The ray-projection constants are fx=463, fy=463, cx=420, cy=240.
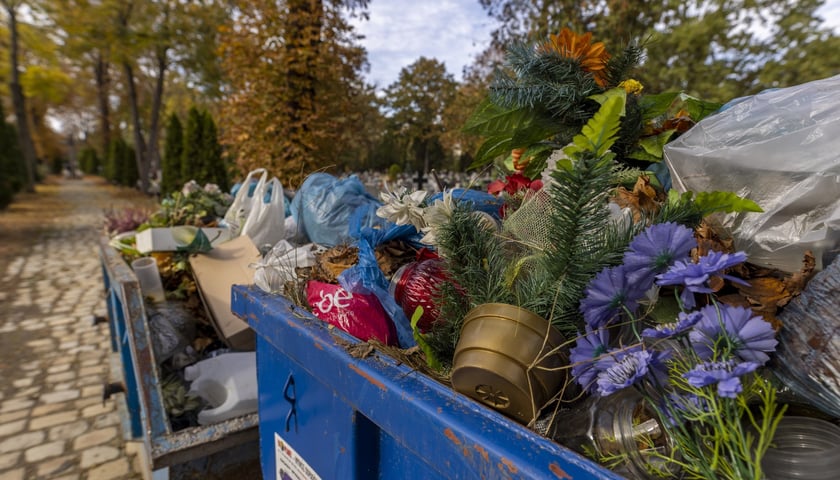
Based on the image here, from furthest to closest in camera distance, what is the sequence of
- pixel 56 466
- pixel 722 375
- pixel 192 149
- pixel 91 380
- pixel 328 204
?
pixel 192 149 < pixel 91 380 < pixel 56 466 < pixel 328 204 < pixel 722 375

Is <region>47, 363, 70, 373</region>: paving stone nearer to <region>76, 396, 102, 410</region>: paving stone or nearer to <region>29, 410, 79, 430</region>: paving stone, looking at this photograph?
<region>76, 396, 102, 410</region>: paving stone

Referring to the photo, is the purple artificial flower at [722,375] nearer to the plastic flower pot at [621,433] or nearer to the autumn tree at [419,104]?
the plastic flower pot at [621,433]

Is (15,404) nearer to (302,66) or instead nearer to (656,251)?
(302,66)

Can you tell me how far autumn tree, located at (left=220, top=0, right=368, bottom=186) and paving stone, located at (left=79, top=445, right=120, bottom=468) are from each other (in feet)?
11.2

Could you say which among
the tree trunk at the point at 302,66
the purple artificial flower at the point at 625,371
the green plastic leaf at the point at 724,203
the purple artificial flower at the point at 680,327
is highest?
the tree trunk at the point at 302,66

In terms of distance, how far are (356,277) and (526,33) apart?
7.81m

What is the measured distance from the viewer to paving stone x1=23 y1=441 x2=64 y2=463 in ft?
9.41

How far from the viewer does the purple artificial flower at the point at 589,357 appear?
723 millimetres


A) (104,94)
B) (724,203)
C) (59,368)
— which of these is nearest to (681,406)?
(724,203)

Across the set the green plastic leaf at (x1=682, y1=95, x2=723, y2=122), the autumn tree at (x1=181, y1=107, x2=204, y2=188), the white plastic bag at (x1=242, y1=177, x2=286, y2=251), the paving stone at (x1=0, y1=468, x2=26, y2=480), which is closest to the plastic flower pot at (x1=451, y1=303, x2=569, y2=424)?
the green plastic leaf at (x1=682, y1=95, x2=723, y2=122)

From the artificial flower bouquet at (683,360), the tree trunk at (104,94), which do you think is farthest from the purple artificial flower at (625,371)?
the tree trunk at (104,94)

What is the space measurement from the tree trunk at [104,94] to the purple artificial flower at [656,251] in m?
28.9

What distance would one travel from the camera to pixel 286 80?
18.7ft

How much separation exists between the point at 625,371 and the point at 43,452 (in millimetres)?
3695
